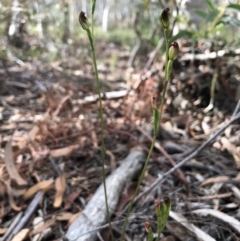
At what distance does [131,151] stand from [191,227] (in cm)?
50

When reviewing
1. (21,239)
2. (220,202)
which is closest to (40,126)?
(21,239)

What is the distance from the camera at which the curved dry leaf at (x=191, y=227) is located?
0.80 meters

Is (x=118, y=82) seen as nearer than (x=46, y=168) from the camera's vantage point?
No

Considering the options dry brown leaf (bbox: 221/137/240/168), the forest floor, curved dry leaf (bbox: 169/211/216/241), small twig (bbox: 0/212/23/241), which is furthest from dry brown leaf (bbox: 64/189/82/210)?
dry brown leaf (bbox: 221/137/240/168)

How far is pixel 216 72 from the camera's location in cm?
164

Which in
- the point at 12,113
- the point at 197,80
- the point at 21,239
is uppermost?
the point at 197,80

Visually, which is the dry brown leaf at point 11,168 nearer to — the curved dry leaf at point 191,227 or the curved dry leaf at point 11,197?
the curved dry leaf at point 11,197

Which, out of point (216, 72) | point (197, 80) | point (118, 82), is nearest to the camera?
point (216, 72)

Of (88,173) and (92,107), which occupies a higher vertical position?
(92,107)

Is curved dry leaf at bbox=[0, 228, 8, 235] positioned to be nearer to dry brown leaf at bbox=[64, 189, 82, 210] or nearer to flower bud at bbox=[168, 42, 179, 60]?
dry brown leaf at bbox=[64, 189, 82, 210]

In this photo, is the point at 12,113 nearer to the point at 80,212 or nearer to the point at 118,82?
the point at 80,212

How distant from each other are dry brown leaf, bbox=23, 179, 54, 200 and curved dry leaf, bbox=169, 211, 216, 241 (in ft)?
1.49

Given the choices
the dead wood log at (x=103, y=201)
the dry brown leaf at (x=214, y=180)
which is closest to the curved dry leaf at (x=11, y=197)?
the dead wood log at (x=103, y=201)

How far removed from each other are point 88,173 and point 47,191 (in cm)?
18
